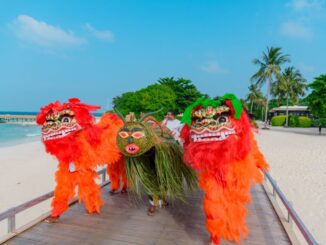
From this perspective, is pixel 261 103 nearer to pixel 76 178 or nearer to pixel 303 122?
pixel 303 122

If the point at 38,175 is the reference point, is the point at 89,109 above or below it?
above

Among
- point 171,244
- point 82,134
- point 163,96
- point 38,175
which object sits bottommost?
point 38,175

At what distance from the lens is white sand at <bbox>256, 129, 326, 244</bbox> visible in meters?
4.87

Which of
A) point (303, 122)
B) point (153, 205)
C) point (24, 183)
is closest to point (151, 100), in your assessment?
point (24, 183)

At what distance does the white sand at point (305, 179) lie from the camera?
16.0ft

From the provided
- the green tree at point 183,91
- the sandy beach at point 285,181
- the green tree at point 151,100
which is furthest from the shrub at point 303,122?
the green tree at point 151,100

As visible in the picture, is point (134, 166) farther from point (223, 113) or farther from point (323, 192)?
point (323, 192)

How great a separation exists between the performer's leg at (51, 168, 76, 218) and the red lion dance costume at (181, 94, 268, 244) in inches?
60.1

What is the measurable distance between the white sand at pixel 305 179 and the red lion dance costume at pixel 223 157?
2.69 ft

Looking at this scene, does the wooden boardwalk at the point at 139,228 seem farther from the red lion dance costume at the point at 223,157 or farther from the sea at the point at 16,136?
the sea at the point at 16,136

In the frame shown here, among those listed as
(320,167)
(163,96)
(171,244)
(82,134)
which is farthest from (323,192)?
(163,96)

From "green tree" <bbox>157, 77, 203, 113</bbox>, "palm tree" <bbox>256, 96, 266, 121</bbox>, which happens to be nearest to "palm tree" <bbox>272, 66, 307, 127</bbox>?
"palm tree" <bbox>256, 96, 266, 121</bbox>

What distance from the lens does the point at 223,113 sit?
7.22ft

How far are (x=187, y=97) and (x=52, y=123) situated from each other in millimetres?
10957
